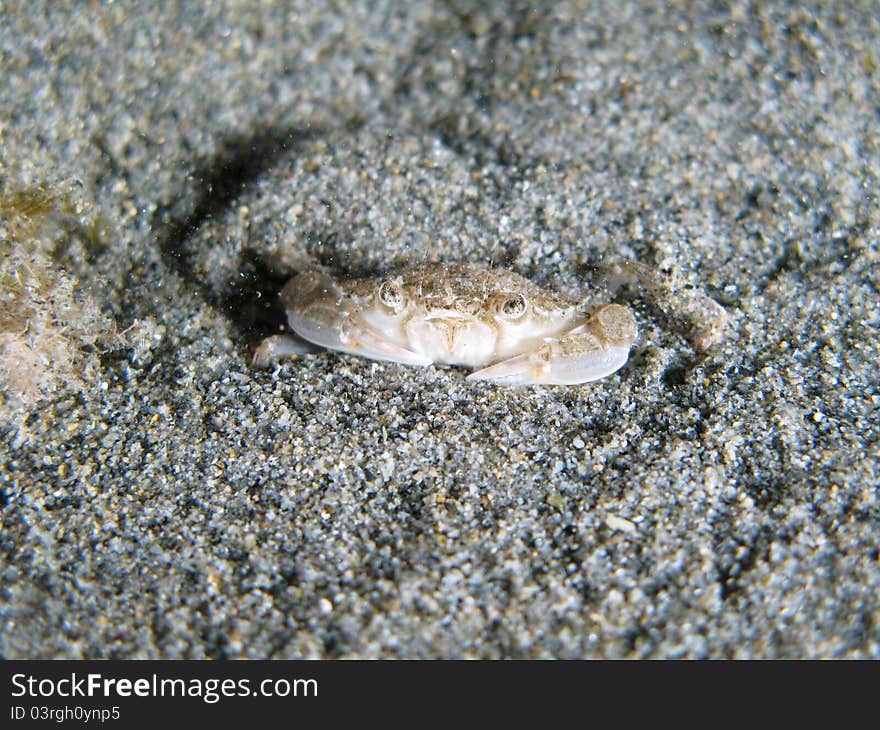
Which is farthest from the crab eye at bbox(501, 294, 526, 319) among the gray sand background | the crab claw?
the gray sand background

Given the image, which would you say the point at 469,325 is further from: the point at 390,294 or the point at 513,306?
the point at 390,294

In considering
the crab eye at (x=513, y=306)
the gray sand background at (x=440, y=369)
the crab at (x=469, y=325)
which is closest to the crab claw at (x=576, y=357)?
the crab at (x=469, y=325)

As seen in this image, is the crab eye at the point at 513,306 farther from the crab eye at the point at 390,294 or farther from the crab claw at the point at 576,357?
the crab eye at the point at 390,294

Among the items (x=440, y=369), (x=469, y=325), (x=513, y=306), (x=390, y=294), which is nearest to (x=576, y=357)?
(x=513, y=306)

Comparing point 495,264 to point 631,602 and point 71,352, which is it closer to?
point 631,602

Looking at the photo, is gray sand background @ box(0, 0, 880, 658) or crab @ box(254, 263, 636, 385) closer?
gray sand background @ box(0, 0, 880, 658)

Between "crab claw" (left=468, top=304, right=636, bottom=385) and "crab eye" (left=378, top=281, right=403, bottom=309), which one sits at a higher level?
"crab eye" (left=378, top=281, right=403, bottom=309)

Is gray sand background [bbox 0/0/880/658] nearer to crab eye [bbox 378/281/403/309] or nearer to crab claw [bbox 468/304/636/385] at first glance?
crab claw [bbox 468/304/636/385]
